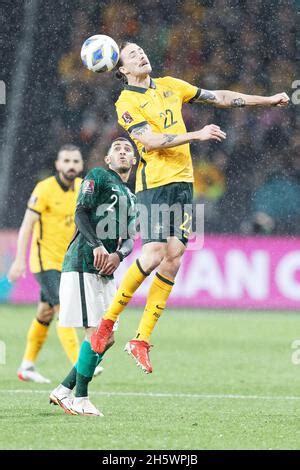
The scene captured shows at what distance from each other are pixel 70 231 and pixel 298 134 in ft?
24.1

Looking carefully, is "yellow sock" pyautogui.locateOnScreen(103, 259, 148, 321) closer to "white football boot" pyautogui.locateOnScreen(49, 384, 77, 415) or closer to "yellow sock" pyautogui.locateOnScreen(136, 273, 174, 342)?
"yellow sock" pyautogui.locateOnScreen(136, 273, 174, 342)

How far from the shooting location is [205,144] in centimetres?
1625

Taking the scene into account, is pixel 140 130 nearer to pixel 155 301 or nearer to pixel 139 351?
pixel 155 301

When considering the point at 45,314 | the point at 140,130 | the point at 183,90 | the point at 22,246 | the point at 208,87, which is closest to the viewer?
the point at 140,130

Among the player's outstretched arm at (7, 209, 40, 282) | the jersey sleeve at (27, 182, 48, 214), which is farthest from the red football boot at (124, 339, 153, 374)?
the jersey sleeve at (27, 182, 48, 214)

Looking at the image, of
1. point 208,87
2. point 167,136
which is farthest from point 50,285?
point 208,87

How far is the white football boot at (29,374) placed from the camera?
891 cm

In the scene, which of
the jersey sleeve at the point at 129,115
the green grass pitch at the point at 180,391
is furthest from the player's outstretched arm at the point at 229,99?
the green grass pitch at the point at 180,391

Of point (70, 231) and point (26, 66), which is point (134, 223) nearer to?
point (70, 231)

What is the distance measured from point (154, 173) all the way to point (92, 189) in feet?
1.64

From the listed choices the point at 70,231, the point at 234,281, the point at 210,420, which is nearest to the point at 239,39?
the point at 234,281

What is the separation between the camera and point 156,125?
269 inches

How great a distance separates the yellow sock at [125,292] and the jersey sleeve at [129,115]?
2.80 ft

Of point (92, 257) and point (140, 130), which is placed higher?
point (140, 130)
